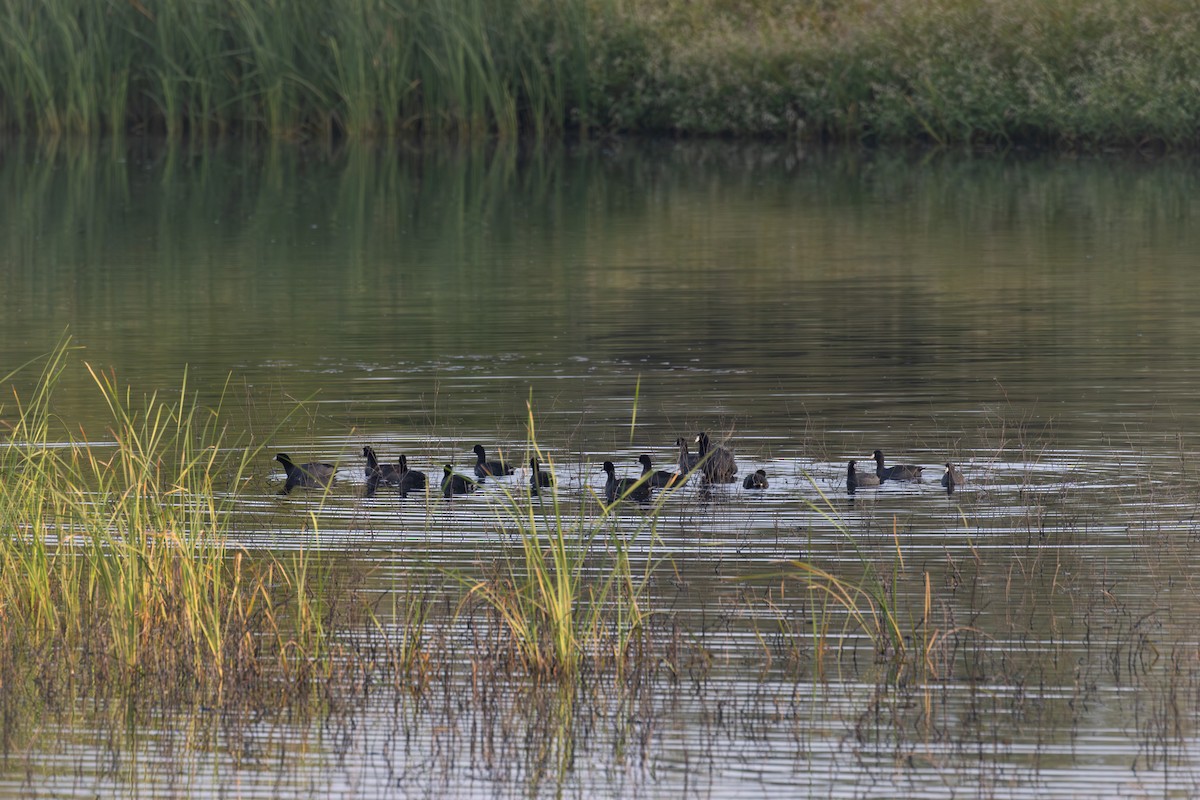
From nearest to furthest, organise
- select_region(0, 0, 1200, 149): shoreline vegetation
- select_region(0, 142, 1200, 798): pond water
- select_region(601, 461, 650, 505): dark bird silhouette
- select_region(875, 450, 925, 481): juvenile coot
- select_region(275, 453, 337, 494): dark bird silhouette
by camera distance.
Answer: select_region(0, 142, 1200, 798): pond water, select_region(601, 461, 650, 505): dark bird silhouette, select_region(875, 450, 925, 481): juvenile coot, select_region(275, 453, 337, 494): dark bird silhouette, select_region(0, 0, 1200, 149): shoreline vegetation

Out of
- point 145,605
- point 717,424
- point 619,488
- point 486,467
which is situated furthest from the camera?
point 717,424

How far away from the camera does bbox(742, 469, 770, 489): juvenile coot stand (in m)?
12.4

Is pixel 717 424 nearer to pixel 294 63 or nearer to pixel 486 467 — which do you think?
pixel 486 467

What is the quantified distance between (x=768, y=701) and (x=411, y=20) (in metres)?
32.0

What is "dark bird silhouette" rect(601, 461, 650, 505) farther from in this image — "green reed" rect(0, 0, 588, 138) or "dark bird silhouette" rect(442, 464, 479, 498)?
"green reed" rect(0, 0, 588, 138)

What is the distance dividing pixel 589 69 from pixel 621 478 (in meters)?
28.7

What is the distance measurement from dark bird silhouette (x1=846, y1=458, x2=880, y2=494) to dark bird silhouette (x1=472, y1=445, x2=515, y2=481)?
1.87 meters

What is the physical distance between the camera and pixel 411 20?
39219 mm

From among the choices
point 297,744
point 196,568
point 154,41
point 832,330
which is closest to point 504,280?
point 832,330

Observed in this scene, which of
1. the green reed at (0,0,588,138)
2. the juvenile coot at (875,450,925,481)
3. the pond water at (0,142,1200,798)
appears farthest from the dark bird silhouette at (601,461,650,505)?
the green reed at (0,0,588,138)

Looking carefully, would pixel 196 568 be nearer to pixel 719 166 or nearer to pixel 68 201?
pixel 68 201

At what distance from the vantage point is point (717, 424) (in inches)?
583

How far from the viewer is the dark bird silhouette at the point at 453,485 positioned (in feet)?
41.0

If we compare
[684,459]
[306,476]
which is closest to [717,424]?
[684,459]
